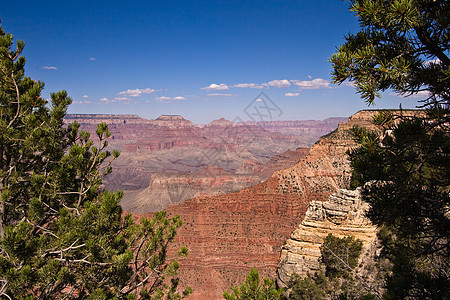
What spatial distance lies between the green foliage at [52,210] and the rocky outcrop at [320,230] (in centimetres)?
1442

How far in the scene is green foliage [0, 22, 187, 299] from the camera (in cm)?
521

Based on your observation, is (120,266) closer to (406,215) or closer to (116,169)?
(406,215)

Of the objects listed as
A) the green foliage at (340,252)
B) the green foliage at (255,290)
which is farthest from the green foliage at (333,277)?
the green foliage at (255,290)

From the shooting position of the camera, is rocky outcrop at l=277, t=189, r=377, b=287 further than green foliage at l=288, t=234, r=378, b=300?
Yes

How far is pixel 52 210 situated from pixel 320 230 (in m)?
18.2

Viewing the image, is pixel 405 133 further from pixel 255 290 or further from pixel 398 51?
pixel 255 290

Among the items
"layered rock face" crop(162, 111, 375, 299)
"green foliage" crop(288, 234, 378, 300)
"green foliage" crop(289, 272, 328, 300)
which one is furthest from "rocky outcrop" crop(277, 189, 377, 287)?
"layered rock face" crop(162, 111, 375, 299)

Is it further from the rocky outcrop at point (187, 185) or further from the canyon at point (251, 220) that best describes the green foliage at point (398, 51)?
the rocky outcrop at point (187, 185)

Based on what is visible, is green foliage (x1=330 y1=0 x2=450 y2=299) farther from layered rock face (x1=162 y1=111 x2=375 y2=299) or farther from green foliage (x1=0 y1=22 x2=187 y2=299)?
layered rock face (x1=162 y1=111 x2=375 y2=299)

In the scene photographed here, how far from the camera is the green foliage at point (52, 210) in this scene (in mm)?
5215

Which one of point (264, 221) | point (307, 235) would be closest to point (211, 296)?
point (264, 221)

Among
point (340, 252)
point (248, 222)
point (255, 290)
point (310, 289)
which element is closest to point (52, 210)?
point (255, 290)

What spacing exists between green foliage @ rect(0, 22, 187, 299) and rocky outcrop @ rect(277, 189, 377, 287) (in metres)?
14.4

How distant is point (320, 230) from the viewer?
19984mm
